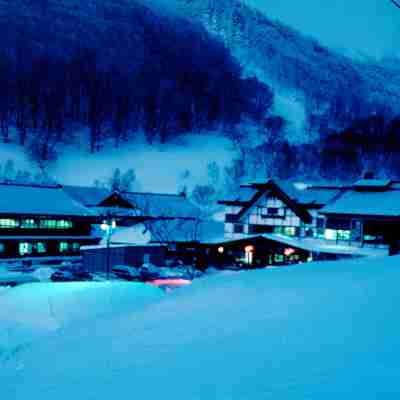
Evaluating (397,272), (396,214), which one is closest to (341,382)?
(397,272)

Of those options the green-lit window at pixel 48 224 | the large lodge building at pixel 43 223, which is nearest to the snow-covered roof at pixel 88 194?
the large lodge building at pixel 43 223

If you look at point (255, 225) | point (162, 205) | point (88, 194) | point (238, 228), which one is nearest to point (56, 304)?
point (255, 225)

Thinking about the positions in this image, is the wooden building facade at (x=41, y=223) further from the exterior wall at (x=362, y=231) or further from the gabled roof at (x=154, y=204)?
the exterior wall at (x=362, y=231)

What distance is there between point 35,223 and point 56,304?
65.6 feet

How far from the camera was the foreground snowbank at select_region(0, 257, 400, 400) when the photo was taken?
132 inches

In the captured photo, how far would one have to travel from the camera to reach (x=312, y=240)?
97.2 ft

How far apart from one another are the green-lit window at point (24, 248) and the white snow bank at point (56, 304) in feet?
58.7

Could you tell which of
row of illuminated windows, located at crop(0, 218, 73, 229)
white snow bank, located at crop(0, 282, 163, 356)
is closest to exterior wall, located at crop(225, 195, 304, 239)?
row of illuminated windows, located at crop(0, 218, 73, 229)

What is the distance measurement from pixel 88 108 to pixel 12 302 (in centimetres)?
7220

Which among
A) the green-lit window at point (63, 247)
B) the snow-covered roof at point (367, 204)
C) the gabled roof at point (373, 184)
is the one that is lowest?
the green-lit window at point (63, 247)

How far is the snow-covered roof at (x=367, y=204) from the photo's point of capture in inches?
1056

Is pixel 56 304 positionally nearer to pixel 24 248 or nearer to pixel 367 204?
pixel 24 248

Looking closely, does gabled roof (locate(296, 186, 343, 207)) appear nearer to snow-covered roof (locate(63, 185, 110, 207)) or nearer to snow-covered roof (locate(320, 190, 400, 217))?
snow-covered roof (locate(320, 190, 400, 217))

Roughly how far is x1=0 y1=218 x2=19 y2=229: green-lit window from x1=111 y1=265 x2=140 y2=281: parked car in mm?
8611
